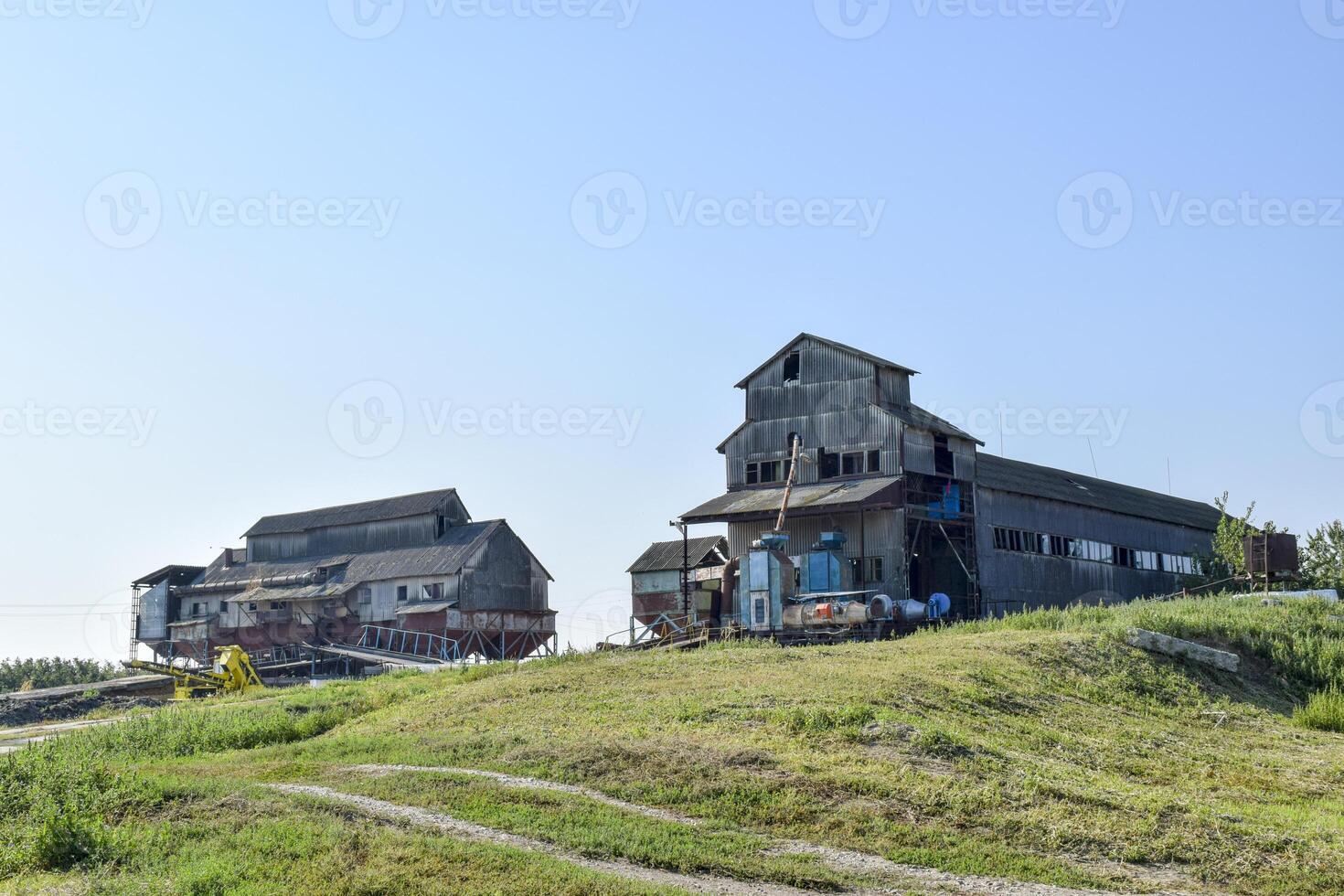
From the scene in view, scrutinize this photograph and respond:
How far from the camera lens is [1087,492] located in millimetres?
60719

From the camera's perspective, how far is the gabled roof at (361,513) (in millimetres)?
70500

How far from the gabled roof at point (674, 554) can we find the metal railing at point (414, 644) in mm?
9812

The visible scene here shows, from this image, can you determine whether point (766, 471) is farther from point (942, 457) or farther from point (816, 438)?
point (942, 457)

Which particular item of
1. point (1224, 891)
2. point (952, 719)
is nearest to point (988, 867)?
point (1224, 891)

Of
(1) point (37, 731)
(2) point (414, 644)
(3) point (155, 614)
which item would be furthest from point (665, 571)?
(3) point (155, 614)

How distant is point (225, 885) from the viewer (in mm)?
13938

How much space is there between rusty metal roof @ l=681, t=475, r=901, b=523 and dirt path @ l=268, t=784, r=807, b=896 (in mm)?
30143

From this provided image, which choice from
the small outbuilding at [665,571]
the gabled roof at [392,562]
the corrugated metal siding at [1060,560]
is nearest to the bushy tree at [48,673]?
the gabled roof at [392,562]

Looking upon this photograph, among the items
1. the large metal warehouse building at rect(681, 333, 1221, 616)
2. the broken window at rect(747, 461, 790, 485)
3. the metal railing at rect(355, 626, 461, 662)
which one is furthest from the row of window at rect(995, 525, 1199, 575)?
the metal railing at rect(355, 626, 461, 662)

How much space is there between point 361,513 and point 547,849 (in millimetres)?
60287

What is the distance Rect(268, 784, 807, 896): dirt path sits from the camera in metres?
14.4

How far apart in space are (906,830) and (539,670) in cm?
1699

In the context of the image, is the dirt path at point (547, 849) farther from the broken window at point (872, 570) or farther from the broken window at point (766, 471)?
the broken window at point (766, 471)

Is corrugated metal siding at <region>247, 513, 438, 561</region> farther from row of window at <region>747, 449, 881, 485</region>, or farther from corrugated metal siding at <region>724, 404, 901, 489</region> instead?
row of window at <region>747, 449, 881, 485</region>
